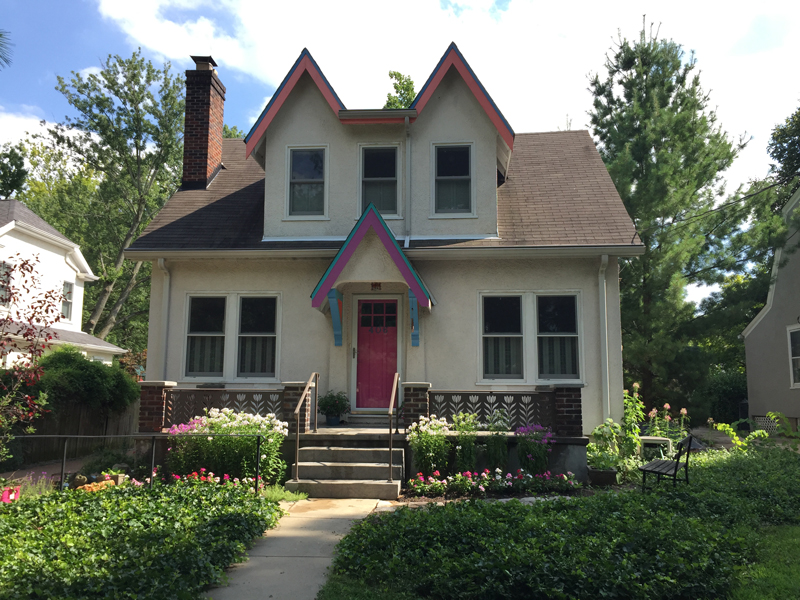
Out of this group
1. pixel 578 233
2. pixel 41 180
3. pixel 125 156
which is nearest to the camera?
pixel 578 233

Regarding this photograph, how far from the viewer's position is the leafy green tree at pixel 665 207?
17.1m

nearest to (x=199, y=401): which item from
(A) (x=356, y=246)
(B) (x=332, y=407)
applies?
(B) (x=332, y=407)

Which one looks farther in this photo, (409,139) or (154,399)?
(409,139)

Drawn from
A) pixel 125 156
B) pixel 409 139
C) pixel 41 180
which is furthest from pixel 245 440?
pixel 41 180

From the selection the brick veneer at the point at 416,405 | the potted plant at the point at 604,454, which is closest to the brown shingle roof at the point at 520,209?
the brick veneer at the point at 416,405

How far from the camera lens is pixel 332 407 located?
10.9 metres

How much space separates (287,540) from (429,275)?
648 cm

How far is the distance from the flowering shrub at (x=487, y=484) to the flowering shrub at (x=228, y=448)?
201 cm

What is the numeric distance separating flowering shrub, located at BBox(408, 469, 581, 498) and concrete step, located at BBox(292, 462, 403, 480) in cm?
39

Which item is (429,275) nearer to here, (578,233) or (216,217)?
(578,233)

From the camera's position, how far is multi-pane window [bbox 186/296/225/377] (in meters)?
12.0

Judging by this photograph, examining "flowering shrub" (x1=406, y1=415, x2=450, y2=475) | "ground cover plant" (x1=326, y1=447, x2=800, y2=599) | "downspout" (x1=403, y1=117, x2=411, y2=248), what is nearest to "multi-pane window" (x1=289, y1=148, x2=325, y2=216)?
"downspout" (x1=403, y1=117, x2=411, y2=248)

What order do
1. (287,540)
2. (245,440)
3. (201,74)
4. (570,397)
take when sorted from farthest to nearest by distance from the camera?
(201,74) → (570,397) → (245,440) → (287,540)

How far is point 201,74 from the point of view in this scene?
1376 cm
